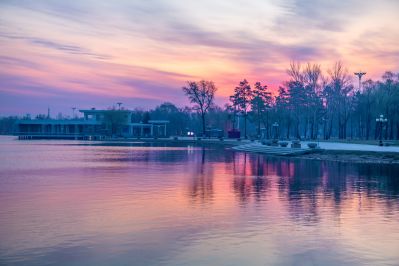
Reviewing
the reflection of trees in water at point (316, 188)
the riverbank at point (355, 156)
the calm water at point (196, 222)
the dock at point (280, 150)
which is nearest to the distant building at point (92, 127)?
the dock at point (280, 150)

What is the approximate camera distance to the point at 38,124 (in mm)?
129625

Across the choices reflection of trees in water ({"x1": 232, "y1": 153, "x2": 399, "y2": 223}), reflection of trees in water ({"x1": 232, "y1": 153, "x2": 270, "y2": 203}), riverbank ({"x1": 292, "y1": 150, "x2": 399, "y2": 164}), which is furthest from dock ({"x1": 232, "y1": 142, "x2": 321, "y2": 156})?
reflection of trees in water ({"x1": 232, "y1": 153, "x2": 270, "y2": 203})

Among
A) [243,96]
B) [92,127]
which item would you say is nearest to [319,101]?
[243,96]

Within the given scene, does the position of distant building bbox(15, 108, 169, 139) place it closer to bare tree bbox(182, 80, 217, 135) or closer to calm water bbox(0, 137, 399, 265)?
bare tree bbox(182, 80, 217, 135)

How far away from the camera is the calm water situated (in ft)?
Answer: 30.1

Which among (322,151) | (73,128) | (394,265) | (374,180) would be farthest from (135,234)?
(73,128)

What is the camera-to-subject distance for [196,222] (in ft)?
40.5

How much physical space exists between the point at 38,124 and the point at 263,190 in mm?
120558

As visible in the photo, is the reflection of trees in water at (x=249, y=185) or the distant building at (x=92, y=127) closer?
the reflection of trees in water at (x=249, y=185)

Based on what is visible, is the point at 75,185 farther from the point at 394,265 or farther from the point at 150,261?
the point at 394,265

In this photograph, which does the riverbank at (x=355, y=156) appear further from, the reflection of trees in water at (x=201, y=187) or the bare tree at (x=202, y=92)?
the bare tree at (x=202, y=92)

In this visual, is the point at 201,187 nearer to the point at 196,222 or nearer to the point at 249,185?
the point at 249,185

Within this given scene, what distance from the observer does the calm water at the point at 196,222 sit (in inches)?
361

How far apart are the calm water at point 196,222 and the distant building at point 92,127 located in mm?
98874
